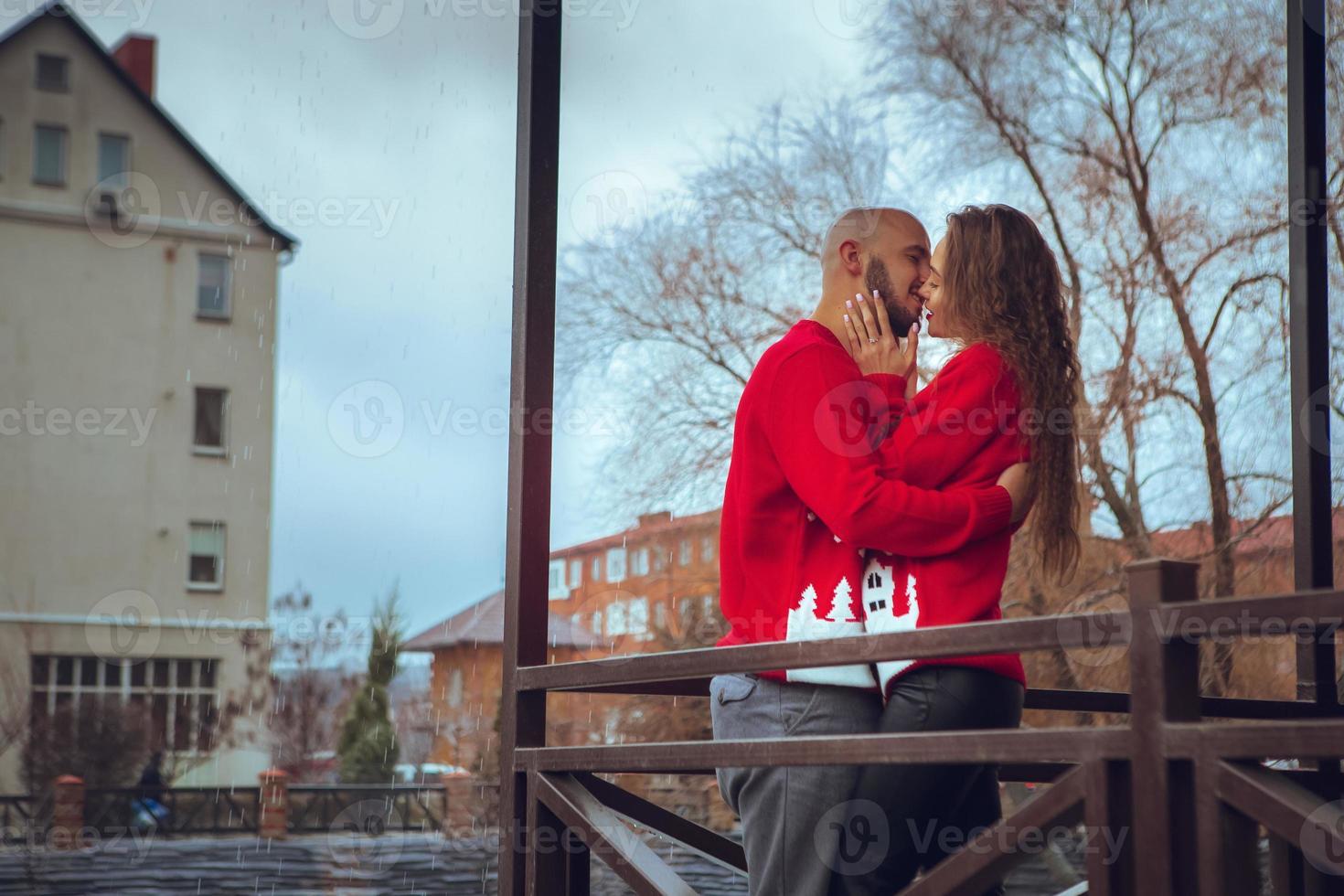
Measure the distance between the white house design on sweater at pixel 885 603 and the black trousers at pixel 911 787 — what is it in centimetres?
5

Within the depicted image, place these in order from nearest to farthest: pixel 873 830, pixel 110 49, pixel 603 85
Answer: pixel 873 830 → pixel 603 85 → pixel 110 49

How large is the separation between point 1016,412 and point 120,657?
23652mm

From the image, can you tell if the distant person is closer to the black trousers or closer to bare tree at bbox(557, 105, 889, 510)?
bare tree at bbox(557, 105, 889, 510)

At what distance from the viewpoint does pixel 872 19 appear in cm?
1178

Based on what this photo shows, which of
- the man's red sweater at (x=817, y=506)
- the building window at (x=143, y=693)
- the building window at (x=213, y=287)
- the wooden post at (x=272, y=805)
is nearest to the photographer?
the man's red sweater at (x=817, y=506)

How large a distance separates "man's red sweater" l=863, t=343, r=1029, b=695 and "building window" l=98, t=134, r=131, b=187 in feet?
84.8

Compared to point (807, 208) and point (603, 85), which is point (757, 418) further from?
point (603, 85)

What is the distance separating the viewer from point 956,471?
1.70 m

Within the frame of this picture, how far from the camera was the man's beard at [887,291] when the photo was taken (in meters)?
1.82

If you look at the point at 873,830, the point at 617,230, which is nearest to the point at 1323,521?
the point at 873,830

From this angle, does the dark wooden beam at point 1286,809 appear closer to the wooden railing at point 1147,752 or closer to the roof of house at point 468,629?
the wooden railing at point 1147,752

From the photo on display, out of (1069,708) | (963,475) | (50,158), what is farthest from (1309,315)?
(50,158)

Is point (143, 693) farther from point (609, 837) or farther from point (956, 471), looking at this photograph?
point (956, 471)

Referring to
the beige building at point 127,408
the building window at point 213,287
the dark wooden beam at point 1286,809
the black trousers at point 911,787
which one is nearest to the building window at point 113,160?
the beige building at point 127,408
